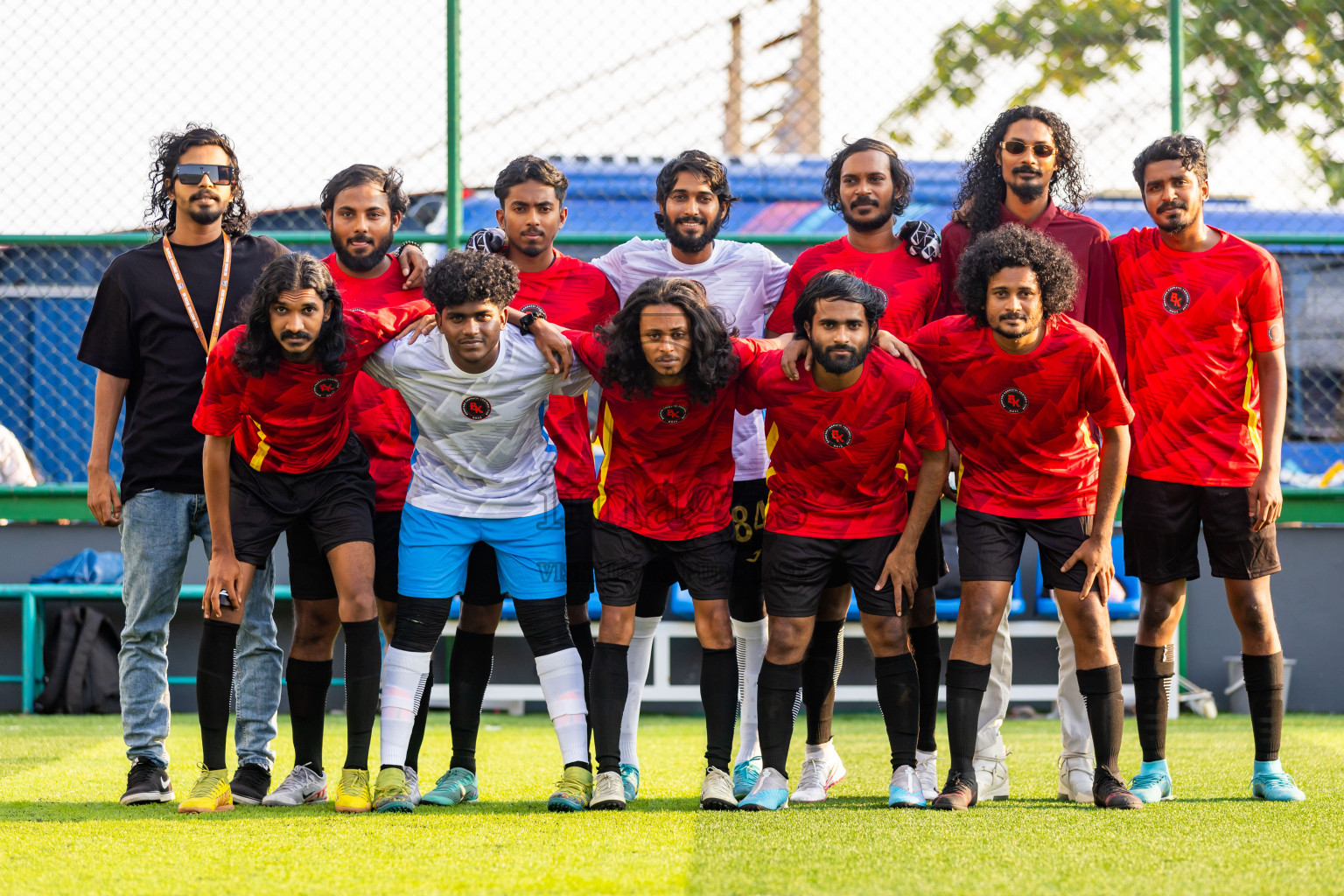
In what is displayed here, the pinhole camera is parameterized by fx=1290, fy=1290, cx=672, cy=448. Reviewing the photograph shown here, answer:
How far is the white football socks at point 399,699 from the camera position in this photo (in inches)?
152

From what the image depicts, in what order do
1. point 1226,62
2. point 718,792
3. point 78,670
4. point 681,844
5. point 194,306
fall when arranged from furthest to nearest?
point 1226,62, point 78,670, point 194,306, point 718,792, point 681,844

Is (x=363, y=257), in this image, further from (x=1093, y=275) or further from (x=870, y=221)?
(x=1093, y=275)

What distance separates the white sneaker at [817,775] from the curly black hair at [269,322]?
1.92 m

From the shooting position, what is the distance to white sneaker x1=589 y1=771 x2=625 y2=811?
3752 mm

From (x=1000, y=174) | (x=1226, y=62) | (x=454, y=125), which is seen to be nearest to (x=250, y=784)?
(x=1000, y=174)

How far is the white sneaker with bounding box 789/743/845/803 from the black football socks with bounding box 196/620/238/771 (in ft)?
5.75

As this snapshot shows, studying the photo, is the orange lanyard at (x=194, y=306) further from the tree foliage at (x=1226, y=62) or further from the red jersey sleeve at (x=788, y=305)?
the tree foliage at (x=1226, y=62)

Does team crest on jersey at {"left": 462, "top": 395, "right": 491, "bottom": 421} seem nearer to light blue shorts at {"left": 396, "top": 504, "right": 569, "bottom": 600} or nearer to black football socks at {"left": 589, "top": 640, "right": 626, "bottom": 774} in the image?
light blue shorts at {"left": 396, "top": 504, "right": 569, "bottom": 600}

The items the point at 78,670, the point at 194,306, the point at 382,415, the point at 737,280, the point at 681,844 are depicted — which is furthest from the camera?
the point at 78,670

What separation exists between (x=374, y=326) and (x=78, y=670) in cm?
384

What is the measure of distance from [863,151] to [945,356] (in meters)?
0.86

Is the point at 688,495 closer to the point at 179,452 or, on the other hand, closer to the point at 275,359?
the point at 275,359

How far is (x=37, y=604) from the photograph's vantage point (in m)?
6.79

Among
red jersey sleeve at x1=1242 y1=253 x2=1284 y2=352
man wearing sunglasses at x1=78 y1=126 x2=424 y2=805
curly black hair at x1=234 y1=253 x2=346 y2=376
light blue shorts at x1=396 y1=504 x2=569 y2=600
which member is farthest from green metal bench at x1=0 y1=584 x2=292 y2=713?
red jersey sleeve at x1=1242 y1=253 x2=1284 y2=352
